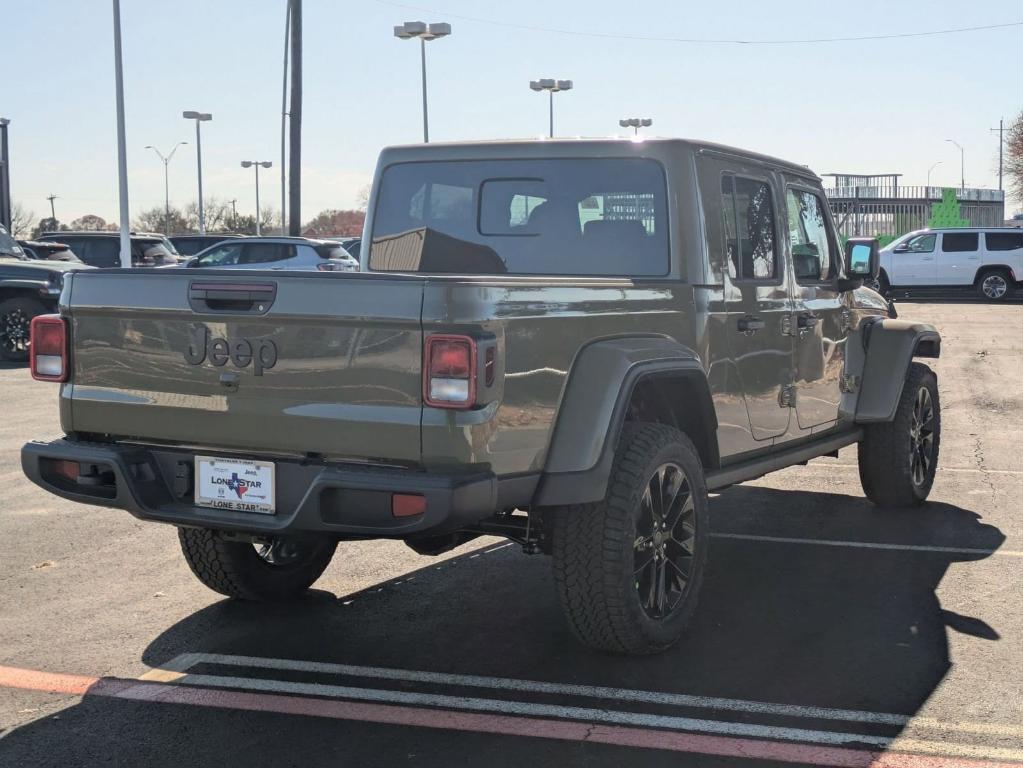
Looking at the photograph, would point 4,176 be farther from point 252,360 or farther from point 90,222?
point 90,222

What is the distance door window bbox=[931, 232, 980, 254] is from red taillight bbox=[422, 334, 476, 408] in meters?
30.8

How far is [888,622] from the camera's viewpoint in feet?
17.5

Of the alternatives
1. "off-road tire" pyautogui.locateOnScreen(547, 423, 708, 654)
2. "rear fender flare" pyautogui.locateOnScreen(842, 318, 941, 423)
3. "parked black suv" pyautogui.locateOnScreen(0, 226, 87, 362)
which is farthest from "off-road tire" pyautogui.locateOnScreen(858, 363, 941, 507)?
"parked black suv" pyautogui.locateOnScreen(0, 226, 87, 362)

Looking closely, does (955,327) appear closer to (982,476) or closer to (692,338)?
(982,476)

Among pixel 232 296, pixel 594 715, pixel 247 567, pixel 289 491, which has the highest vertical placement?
pixel 232 296

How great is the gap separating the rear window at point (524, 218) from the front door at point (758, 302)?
428mm

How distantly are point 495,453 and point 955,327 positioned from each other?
826 inches

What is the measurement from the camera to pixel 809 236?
6.73 metres

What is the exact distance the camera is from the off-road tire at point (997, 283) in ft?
105

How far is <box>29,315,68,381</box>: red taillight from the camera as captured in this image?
470 centimetres

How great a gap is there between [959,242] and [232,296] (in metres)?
30.9

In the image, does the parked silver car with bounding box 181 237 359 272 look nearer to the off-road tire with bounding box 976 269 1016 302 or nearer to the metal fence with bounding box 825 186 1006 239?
A: the off-road tire with bounding box 976 269 1016 302

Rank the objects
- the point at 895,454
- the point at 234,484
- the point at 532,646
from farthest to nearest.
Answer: the point at 895,454 → the point at 532,646 → the point at 234,484

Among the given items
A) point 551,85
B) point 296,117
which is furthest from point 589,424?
point 551,85
